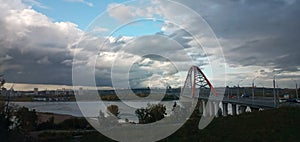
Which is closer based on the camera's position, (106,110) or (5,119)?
(5,119)

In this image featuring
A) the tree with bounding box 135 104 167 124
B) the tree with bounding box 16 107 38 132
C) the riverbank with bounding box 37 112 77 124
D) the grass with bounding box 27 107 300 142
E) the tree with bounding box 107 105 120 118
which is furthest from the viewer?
the riverbank with bounding box 37 112 77 124

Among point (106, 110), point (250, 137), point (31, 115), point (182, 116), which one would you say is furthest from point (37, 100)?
point (250, 137)

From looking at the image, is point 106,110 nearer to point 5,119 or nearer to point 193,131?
point 5,119

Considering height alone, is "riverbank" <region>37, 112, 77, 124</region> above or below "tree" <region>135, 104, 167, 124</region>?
below

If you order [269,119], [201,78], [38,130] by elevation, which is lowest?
[38,130]

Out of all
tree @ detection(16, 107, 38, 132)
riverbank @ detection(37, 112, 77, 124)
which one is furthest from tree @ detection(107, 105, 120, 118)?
riverbank @ detection(37, 112, 77, 124)

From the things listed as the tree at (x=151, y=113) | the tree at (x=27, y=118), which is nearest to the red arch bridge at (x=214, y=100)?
the tree at (x=151, y=113)

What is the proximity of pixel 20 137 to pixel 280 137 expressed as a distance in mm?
31371

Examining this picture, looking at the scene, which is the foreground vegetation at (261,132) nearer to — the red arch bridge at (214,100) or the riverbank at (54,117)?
the red arch bridge at (214,100)

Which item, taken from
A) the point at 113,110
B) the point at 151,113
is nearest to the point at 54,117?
the point at 113,110

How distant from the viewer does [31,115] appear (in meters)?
68.4

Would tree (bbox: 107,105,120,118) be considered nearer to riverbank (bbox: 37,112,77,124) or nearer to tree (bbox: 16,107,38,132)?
tree (bbox: 16,107,38,132)

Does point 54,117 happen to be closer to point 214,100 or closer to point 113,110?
point 113,110

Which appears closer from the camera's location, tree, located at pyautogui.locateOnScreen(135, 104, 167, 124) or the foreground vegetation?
the foreground vegetation
